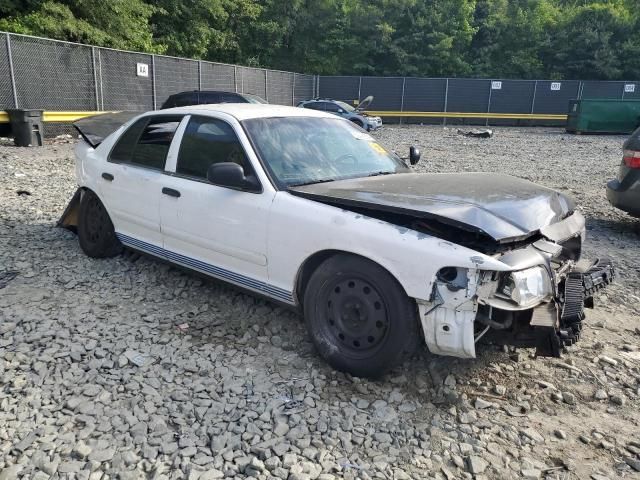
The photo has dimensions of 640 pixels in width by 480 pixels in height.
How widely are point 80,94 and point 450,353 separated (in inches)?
605

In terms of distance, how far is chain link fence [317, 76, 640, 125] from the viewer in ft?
102

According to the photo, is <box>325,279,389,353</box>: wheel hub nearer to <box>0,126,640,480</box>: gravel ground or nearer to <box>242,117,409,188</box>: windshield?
<box>0,126,640,480</box>: gravel ground

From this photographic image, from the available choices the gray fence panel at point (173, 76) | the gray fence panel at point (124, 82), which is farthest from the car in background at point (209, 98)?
the gray fence panel at point (173, 76)

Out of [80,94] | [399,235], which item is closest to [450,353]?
[399,235]

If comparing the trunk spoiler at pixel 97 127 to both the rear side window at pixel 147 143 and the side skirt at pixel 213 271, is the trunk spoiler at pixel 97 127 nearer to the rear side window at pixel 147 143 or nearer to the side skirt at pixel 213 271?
the rear side window at pixel 147 143

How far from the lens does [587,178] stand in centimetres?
1123

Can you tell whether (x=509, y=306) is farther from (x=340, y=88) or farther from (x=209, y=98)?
(x=340, y=88)

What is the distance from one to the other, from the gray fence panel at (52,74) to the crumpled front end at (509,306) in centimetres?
1406

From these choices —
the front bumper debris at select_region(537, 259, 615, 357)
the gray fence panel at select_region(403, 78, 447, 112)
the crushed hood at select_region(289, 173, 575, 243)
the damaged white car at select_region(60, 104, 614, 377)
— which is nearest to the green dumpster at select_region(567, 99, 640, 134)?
the gray fence panel at select_region(403, 78, 447, 112)

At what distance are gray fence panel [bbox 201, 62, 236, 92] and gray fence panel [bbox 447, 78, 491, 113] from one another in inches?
562

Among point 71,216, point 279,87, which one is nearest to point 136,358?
point 71,216

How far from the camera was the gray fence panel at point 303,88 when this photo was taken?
98.5 feet

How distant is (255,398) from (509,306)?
1.51 meters

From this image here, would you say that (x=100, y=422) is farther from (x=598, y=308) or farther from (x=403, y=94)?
(x=403, y=94)
